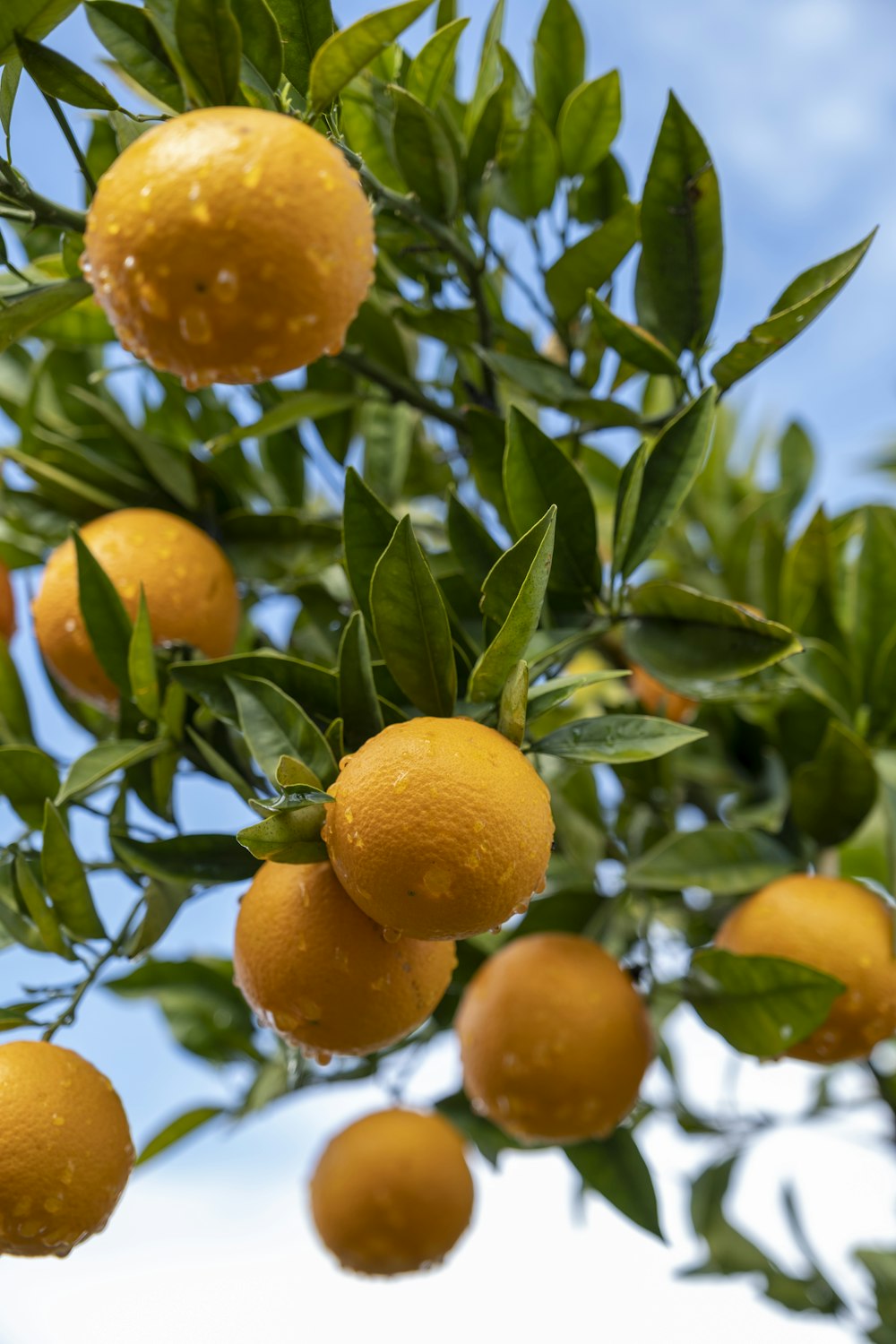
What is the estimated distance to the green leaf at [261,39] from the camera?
37.7 inches

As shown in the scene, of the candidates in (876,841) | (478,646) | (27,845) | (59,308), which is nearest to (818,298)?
(478,646)

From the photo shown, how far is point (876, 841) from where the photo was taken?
2.21 meters

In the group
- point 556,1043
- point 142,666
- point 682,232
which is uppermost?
point 682,232

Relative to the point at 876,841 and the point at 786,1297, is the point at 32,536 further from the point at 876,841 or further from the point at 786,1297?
the point at 786,1297

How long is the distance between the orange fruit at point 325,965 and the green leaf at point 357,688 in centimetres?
12

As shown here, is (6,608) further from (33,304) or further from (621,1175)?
(621,1175)

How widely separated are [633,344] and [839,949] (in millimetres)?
669

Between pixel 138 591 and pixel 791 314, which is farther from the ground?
pixel 791 314

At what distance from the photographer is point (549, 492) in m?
1.19

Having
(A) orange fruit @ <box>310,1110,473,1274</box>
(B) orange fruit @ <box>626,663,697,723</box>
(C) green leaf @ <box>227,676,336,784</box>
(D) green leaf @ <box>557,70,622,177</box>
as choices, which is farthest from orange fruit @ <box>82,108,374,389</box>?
(A) orange fruit @ <box>310,1110,473,1274</box>

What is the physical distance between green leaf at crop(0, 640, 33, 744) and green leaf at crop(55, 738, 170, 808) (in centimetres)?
25

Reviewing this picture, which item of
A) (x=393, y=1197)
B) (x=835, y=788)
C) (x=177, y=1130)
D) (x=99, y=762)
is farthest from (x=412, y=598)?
(x=177, y=1130)

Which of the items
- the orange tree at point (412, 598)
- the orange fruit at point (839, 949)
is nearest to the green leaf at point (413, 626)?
the orange tree at point (412, 598)

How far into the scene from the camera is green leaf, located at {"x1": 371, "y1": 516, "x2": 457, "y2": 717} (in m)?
0.96
